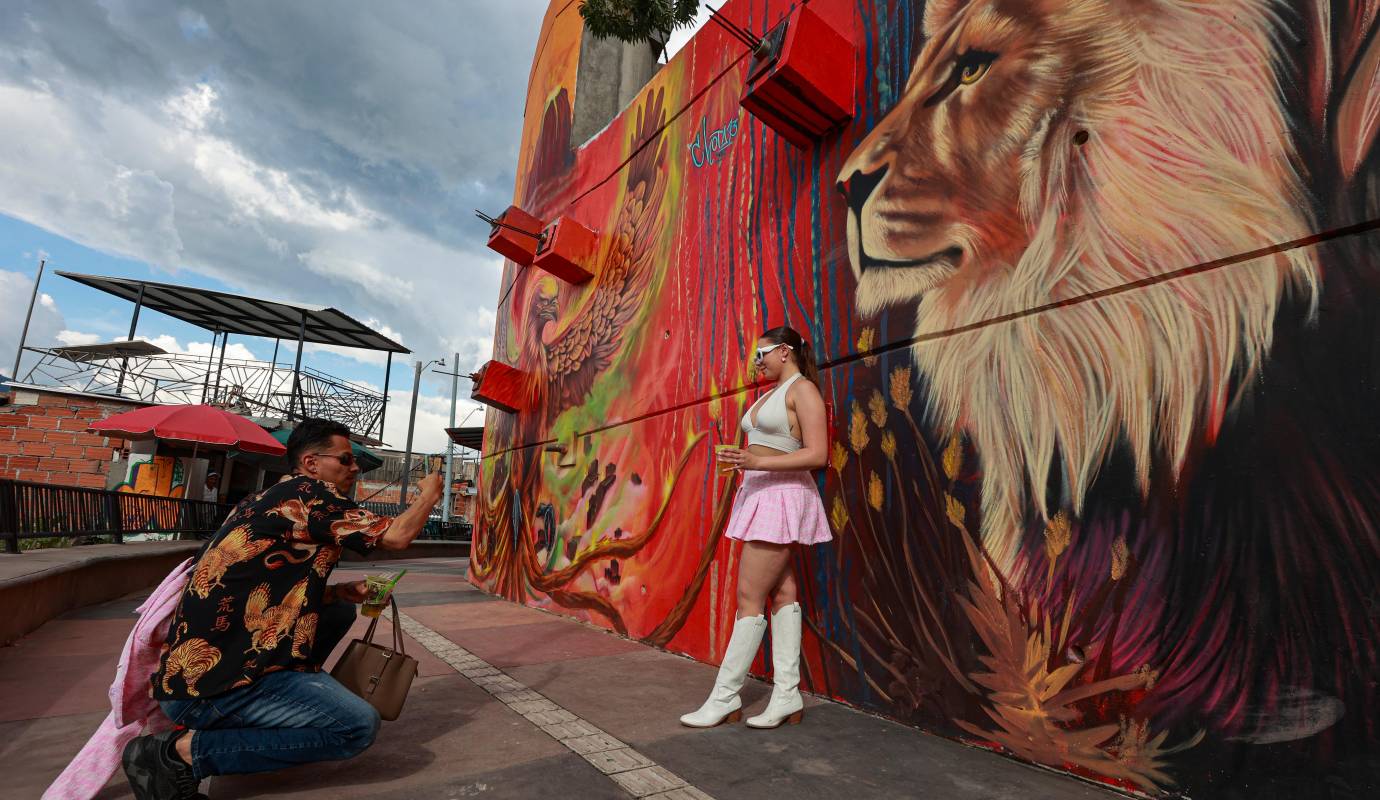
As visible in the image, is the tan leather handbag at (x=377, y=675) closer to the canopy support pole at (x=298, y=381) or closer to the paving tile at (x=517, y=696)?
the paving tile at (x=517, y=696)

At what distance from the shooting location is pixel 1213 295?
2207 mm

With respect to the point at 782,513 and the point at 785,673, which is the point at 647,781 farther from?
the point at 782,513

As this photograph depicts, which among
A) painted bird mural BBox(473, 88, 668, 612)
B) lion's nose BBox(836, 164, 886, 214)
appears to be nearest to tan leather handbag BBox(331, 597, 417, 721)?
lion's nose BBox(836, 164, 886, 214)

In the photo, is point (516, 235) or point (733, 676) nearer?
point (733, 676)

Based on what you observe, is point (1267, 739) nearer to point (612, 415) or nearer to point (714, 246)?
point (714, 246)

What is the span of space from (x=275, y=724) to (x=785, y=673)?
188cm

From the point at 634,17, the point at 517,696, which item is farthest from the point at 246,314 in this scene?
the point at 517,696

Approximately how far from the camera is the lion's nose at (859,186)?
11.7 ft

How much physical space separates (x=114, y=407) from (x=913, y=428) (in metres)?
19.3

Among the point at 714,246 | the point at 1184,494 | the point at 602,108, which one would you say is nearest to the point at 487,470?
the point at 602,108

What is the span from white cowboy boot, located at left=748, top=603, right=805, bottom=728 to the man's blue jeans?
1529 millimetres

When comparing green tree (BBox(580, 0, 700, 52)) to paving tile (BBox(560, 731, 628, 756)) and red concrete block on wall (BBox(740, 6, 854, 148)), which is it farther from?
paving tile (BBox(560, 731, 628, 756))

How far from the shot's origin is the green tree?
27.8ft

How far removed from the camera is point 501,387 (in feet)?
26.7
